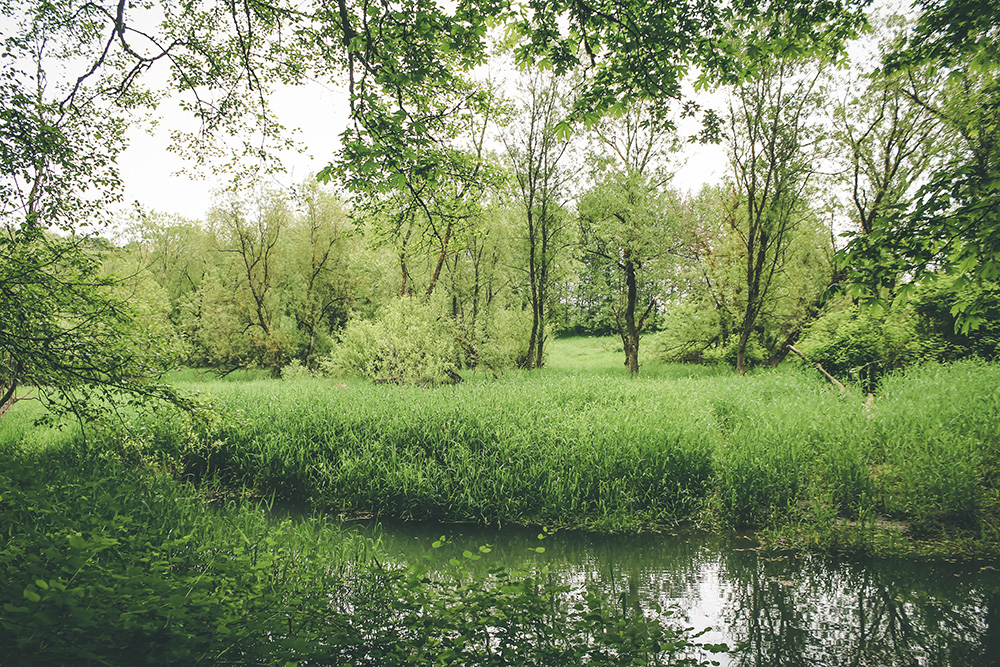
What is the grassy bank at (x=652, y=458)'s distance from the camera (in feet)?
22.3

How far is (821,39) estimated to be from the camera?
4543 millimetres

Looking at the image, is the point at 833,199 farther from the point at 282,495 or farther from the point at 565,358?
the point at 282,495

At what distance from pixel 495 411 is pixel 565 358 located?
1964cm

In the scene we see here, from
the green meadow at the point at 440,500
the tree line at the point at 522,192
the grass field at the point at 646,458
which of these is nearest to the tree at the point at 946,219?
the tree line at the point at 522,192

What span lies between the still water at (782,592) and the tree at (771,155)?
11.5m

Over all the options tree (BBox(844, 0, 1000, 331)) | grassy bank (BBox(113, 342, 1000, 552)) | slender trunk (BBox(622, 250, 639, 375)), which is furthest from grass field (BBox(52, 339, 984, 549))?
slender trunk (BBox(622, 250, 639, 375))

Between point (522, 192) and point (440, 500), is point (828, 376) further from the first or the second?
point (522, 192)

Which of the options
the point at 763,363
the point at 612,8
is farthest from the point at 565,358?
the point at 612,8

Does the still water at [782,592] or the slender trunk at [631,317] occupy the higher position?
the slender trunk at [631,317]

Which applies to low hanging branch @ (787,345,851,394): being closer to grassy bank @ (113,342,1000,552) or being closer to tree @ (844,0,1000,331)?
grassy bank @ (113,342,1000,552)

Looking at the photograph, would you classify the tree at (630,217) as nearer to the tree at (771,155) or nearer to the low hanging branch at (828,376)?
the tree at (771,155)

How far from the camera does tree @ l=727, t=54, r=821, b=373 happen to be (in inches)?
604

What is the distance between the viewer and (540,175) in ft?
61.1

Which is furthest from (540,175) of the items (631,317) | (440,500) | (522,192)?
(440,500)
